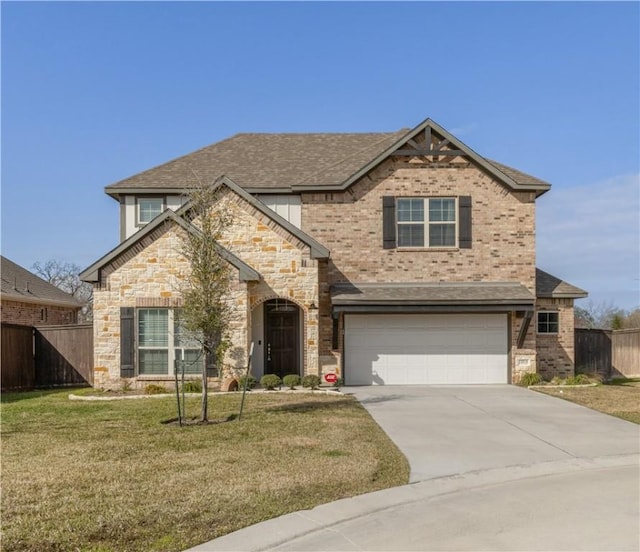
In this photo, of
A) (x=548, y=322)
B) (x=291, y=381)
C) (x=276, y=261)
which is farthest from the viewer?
(x=548, y=322)

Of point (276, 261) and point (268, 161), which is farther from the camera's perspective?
point (268, 161)

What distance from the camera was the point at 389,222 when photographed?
20.5 meters

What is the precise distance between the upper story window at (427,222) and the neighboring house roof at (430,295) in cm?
137

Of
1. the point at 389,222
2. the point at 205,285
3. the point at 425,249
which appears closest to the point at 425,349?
the point at 425,249

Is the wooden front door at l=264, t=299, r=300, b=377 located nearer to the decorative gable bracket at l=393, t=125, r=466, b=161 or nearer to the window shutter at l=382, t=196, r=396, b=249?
the window shutter at l=382, t=196, r=396, b=249

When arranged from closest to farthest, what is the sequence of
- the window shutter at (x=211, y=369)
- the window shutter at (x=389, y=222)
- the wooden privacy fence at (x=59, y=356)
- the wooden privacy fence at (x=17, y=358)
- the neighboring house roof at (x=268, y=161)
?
the window shutter at (x=211, y=369), the wooden privacy fence at (x=17, y=358), the window shutter at (x=389, y=222), the wooden privacy fence at (x=59, y=356), the neighboring house roof at (x=268, y=161)

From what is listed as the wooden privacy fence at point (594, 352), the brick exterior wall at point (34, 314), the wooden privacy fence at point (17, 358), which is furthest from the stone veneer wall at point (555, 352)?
the brick exterior wall at point (34, 314)

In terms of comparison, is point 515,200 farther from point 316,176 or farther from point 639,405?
point 639,405

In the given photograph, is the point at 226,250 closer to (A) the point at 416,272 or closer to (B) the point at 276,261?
(B) the point at 276,261

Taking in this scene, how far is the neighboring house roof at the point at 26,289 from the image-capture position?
25.7 metres

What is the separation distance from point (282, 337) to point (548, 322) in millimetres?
8739

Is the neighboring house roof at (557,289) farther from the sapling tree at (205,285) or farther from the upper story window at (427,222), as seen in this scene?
the sapling tree at (205,285)

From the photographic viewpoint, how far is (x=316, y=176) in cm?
2100

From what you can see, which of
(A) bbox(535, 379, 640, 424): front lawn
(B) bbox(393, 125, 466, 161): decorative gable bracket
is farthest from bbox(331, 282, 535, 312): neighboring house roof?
(B) bbox(393, 125, 466, 161): decorative gable bracket
